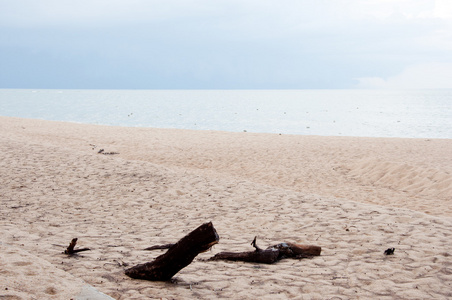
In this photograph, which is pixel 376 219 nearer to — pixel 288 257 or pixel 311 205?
pixel 311 205

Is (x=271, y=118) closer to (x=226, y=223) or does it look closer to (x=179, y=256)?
(x=226, y=223)

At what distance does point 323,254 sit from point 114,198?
507cm

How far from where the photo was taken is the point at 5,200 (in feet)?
26.9

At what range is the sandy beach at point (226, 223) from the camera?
4.23 meters

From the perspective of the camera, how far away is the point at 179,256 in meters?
4.12

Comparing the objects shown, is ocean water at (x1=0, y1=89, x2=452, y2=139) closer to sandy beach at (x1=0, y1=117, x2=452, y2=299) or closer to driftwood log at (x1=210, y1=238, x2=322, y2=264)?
sandy beach at (x1=0, y1=117, x2=452, y2=299)

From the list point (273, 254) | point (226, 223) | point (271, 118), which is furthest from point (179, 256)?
point (271, 118)

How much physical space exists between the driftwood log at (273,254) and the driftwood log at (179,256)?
3.81 feet

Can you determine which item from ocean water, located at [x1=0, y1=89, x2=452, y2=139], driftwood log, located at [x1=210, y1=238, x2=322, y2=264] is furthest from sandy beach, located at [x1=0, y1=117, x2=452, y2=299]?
ocean water, located at [x1=0, y1=89, x2=452, y2=139]

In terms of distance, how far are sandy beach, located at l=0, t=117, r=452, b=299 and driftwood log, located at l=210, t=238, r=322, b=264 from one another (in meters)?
0.11

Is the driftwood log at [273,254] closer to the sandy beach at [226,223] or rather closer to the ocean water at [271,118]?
the sandy beach at [226,223]

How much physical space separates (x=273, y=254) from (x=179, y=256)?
1.60 meters

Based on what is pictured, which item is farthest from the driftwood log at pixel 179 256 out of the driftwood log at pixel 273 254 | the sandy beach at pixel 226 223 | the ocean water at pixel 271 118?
the ocean water at pixel 271 118

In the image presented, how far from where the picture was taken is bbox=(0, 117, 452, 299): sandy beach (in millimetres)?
4230
